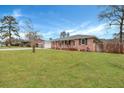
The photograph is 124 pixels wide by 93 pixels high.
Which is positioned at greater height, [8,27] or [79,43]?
[8,27]

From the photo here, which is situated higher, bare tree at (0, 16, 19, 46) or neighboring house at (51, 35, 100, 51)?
bare tree at (0, 16, 19, 46)

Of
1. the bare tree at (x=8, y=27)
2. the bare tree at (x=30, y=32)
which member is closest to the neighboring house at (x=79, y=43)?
the bare tree at (x=30, y=32)

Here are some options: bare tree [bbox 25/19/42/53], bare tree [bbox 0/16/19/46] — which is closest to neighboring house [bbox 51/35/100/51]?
bare tree [bbox 25/19/42/53]

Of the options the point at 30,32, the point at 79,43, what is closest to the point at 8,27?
Answer: the point at 30,32

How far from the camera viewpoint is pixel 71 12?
21.9ft

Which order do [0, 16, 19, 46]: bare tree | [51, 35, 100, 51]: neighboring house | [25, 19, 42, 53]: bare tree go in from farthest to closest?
[51, 35, 100, 51]: neighboring house
[0, 16, 19, 46]: bare tree
[25, 19, 42, 53]: bare tree

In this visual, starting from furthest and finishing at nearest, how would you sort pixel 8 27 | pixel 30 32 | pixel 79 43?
pixel 79 43, pixel 30 32, pixel 8 27

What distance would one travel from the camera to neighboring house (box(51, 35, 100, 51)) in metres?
17.5

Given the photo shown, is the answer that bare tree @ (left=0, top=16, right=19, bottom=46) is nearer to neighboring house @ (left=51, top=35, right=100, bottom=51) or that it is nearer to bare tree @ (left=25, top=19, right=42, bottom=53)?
bare tree @ (left=25, top=19, right=42, bottom=53)

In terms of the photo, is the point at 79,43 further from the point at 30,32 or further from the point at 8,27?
the point at 8,27

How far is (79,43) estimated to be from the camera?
19.2 metres

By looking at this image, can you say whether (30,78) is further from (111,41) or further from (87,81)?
(111,41)

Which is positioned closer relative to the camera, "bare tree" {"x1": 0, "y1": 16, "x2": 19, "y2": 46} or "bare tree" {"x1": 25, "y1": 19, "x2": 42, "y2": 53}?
"bare tree" {"x1": 25, "y1": 19, "x2": 42, "y2": 53}

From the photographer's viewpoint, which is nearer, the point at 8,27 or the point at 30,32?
the point at 8,27
